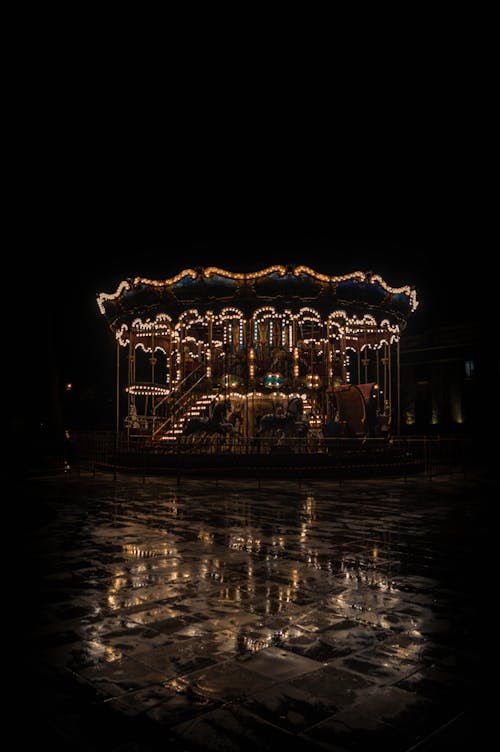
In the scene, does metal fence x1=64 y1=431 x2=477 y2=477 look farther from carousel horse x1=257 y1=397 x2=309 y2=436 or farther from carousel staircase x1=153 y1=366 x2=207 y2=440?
carousel staircase x1=153 y1=366 x2=207 y2=440

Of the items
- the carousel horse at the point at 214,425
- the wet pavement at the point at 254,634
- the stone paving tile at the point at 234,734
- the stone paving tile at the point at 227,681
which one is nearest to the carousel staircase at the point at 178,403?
the carousel horse at the point at 214,425

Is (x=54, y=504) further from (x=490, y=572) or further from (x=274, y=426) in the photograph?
(x=274, y=426)

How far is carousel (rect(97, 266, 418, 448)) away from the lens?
19.4 metres

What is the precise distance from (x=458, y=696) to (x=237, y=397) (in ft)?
61.3

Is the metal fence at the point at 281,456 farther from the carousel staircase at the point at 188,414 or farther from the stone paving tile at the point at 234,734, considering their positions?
the stone paving tile at the point at 234,734

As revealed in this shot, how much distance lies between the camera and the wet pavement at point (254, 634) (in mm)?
2865

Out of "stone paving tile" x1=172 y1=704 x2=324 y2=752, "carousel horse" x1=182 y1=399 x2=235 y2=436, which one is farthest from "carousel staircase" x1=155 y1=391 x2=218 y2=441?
"stone paving tile" x1=172 y1=704 x2=324 y2=752

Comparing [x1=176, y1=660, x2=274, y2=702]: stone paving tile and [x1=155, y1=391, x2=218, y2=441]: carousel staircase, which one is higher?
[x1=155, y1=391, x2=218, y2=441]: carousel staircase

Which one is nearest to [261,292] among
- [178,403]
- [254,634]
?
[178,403]

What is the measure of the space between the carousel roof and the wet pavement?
457 inches

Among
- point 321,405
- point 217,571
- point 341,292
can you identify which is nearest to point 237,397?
point 321,405

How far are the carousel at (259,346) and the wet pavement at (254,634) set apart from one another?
9443mm

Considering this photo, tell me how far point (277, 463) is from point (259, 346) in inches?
295

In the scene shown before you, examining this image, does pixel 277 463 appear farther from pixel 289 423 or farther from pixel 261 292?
pixel 261 292
